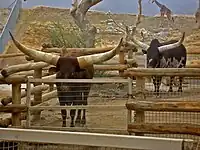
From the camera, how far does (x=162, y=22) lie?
12.8 m

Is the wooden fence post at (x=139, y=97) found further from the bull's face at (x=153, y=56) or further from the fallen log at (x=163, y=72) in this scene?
the bull's face at (x=153, y=56)

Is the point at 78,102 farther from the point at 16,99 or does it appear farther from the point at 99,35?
the point at 99,35

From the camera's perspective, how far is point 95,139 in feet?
6.26

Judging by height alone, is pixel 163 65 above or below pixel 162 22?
below

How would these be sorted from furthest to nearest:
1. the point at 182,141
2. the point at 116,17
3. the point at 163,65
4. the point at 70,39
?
1. the point at 116,17
2. the point at 70,39
3. the point at 163,65
4. the point at 182,141

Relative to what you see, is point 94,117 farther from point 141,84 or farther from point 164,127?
point 164,127

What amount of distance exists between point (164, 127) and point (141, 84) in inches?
44.4

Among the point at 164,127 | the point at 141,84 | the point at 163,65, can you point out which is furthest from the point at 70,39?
the point at 164,127

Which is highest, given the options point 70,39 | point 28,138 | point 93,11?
point 93,11

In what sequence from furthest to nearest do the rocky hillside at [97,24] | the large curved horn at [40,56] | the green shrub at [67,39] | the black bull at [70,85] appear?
the rocky hillside at [97,24]
the green shrub at [67,39]
the large curved horn at [40,56]
the black bull at [70,85]

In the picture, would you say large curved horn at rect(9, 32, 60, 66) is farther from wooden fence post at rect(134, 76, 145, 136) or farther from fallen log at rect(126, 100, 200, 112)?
fallen log at rect(126, 100, 200, 112)

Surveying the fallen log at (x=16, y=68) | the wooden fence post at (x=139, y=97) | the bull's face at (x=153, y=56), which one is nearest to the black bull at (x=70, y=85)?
the fallen log at (x=16, y=68)

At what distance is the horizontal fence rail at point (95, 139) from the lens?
6.09ft

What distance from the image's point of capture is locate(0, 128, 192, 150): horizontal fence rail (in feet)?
6.09
